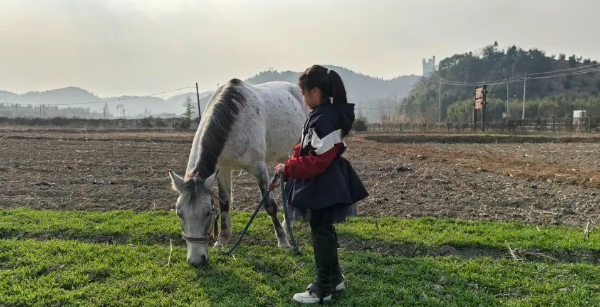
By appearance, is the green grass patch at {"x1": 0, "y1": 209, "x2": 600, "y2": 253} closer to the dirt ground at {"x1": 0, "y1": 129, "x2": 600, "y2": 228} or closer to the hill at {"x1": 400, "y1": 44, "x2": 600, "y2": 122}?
the dirt ground at {"x1": 0, "y1": 129, "x2": 600, "y2": 228}

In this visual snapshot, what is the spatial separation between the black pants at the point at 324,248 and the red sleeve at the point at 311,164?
38 cm

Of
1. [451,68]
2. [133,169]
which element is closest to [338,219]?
[133,169]

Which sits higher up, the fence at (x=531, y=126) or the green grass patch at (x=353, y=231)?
the fence at (x=531, y=126)

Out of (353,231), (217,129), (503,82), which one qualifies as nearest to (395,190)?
(353,231)

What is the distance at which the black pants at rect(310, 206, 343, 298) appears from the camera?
3746 mm

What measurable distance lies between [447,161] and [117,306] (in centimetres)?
1378

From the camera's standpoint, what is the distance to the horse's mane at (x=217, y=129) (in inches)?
193

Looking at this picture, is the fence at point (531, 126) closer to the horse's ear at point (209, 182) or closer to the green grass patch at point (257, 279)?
the green grass patch at point (257, 279)

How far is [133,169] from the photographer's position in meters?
12.7

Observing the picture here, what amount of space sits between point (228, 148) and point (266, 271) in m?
1.70

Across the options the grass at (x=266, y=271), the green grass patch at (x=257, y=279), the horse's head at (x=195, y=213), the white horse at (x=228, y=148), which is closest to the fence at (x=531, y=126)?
the grass at (x=266, y=271)

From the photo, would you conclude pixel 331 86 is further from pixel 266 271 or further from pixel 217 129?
pixel 266 271

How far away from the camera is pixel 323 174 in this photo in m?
3.73

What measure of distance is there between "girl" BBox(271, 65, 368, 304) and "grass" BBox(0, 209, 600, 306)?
0.44 m
